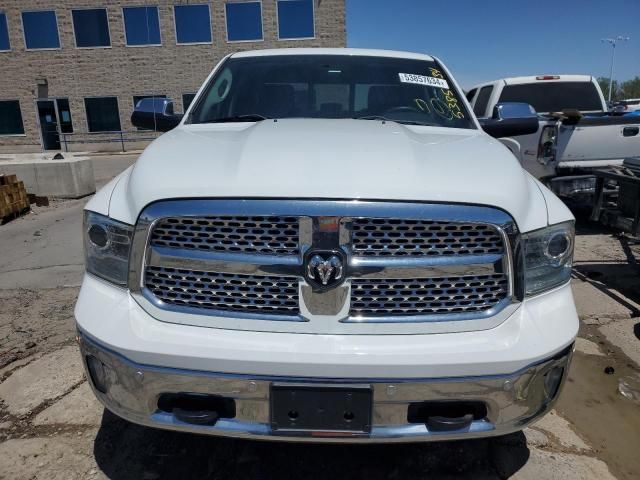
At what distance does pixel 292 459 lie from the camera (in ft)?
7.84

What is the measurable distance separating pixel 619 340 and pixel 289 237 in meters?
3.09

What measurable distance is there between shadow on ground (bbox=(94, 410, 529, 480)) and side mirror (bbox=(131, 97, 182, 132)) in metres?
2.03

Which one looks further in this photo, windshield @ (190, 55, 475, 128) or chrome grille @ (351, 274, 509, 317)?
windshield @ (190, 55, 475, 128)

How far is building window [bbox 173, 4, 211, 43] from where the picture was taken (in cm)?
2303

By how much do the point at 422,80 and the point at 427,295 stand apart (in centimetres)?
206

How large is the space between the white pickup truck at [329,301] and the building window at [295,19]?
899 inches

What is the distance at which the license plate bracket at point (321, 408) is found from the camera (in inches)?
68.3

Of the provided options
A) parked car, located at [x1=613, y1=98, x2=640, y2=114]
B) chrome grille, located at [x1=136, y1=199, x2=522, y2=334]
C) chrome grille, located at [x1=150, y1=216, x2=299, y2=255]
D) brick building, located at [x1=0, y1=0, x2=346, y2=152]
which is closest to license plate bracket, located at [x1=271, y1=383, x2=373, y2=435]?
chrome grille, located at [x1=136, y1=199, x2=522, y2=334]

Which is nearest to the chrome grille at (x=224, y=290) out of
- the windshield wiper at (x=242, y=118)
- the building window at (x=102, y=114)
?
the windshield wiper at (x=242, y=118)

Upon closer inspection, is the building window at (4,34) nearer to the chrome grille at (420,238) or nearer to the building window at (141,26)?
the building window at (141,26)

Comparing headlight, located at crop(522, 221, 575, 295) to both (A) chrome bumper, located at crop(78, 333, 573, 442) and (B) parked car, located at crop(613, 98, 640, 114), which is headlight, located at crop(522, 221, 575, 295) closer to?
(A) chrome bumper, located at crop(78, 333, 573, 442)

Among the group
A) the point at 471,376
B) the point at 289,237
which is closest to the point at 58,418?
the point at 289,237

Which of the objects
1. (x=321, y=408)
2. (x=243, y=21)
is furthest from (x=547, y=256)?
(x=243, y=21)

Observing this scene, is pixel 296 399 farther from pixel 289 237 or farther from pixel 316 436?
pixel 289 237
